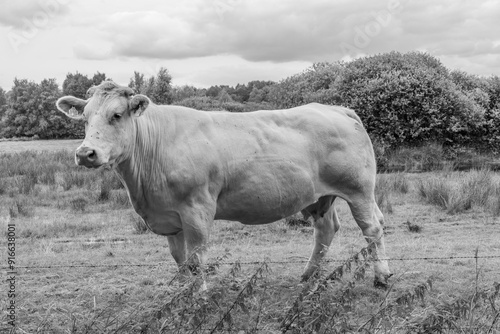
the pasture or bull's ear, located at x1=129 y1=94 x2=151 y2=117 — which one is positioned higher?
Result: bull's ear, located at x1=129 y1=94 x2=151 y2=117

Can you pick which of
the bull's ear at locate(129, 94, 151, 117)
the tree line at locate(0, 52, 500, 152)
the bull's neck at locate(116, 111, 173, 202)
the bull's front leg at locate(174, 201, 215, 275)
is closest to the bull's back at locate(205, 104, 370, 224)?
the bull's front leg at locate(174, 201, 215, 275)

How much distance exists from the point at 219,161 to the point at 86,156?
122 centimetres

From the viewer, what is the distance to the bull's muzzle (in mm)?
4047

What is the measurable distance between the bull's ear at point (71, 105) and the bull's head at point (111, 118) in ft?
0.24

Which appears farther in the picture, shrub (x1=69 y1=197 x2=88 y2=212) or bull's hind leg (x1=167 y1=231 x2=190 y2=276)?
shrub (x1=69 y1=197 x2=88 y2=212)

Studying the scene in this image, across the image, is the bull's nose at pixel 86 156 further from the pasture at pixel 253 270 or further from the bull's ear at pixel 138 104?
the pasture at pixel 253 270

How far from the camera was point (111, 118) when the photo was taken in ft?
14.4

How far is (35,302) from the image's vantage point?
507cm

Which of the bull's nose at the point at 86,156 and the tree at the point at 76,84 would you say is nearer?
the bull's nose at the point at 86,156

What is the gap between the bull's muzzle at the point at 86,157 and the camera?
13.3ft

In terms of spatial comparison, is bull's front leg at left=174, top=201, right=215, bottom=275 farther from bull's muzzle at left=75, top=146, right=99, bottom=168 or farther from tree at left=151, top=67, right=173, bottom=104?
tree at left=151, top=67, right=173, bottom=104

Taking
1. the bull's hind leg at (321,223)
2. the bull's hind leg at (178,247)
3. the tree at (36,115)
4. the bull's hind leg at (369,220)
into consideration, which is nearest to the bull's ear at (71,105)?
the bull's hind leg at (178,247)

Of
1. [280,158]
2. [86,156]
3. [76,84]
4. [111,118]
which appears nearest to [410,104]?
[280,158]

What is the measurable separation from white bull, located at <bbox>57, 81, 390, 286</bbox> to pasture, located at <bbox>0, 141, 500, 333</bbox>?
0.50 meters
